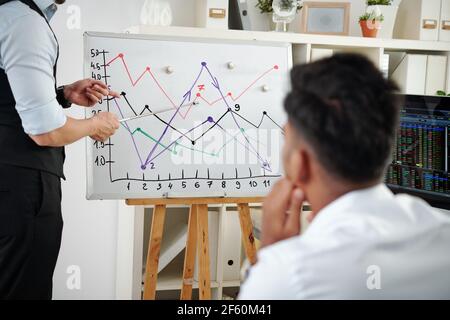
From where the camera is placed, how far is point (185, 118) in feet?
7.95

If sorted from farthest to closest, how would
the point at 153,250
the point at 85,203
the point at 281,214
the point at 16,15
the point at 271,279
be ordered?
the point at 85,203 < the point at 153,250 < the point at 16,15 < the point at 281,214 < the point at 271,279

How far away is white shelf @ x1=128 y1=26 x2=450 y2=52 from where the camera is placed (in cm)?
300

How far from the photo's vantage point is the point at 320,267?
0.97 metres

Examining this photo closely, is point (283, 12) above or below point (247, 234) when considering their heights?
above

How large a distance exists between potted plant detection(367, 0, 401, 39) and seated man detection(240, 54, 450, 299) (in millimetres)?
2361

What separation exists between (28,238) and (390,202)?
1186mm

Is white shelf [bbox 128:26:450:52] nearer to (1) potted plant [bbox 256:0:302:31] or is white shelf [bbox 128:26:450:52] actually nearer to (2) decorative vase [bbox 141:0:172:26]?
(1) potted plant [bbox 256:0:302:31]

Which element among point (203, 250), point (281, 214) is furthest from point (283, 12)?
point (281, 214)

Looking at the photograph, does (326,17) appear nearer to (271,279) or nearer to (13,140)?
(13,140)

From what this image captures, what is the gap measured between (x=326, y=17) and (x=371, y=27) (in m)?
0.23

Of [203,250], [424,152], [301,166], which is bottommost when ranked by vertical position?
[203,250]

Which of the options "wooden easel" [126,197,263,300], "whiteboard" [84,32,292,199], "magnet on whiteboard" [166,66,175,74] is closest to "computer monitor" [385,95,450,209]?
"whiteboard" [84,32,292,199]

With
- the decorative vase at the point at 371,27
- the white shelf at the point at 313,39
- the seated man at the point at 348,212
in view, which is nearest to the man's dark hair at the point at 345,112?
the seated man at the point at 348,212
